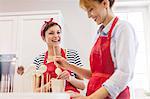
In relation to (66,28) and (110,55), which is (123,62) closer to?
(110,55)

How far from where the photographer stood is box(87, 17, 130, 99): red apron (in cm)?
108

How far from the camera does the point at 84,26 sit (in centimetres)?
321

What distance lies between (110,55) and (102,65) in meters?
0.07

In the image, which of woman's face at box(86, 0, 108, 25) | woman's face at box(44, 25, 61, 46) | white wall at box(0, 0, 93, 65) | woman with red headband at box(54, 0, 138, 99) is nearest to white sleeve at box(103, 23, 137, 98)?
woman with red headband at box(54, 0, 138, 99)

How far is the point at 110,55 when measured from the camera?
1081mm

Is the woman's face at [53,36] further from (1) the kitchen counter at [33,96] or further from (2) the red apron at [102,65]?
(1) the kitchen counter at [33,96]

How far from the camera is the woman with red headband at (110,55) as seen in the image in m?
0.97

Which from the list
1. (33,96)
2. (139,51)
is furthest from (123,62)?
(139,51)

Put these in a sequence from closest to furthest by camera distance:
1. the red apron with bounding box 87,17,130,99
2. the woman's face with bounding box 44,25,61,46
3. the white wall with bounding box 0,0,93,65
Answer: the red apron with bounding box 87,17,130,99 → the woman's face with bounding box 44,25,61,46 → the white wall with bounding box 0,0,93,65

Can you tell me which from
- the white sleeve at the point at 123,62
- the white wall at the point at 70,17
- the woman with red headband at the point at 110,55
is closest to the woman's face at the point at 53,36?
the woman with red headband at the point at 110,55

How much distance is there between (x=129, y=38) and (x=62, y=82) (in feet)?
1.30

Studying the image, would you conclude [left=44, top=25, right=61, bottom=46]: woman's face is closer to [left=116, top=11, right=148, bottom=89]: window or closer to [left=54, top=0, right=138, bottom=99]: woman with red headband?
[left=54, top=0, right=138, bottom=99]: woman with red headband

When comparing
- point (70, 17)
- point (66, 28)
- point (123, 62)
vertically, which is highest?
point (70, 17)

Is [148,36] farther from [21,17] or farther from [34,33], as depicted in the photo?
[21,17]
